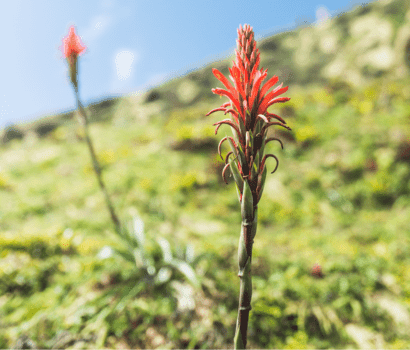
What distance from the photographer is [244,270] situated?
1304 millimetres

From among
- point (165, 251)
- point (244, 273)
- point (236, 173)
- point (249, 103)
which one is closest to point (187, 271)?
point (165, 251)

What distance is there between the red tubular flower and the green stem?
18 cm

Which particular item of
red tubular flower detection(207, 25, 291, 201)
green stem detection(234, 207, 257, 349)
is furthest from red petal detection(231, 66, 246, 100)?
green stem detection(234, 207, 257, 349)

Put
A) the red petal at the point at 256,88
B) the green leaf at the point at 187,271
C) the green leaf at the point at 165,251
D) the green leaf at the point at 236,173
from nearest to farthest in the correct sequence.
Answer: the red petal at the point at 256,88
the green leaf at the point at 236,173
the green leaf at the point at 187,271
the green leaf at the point at 165,251

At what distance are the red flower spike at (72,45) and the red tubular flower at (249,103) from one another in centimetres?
238

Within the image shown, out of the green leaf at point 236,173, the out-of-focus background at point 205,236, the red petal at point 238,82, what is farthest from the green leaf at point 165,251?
the red petal at point 238,82

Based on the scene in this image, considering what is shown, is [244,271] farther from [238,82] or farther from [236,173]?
[238,82]

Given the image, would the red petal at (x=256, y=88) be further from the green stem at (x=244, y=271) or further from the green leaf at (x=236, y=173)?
the green stem at (x=244, y=271)

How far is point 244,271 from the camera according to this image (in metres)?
1.31

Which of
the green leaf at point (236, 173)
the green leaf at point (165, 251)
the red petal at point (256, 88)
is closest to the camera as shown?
the red petal at point (256, 88)

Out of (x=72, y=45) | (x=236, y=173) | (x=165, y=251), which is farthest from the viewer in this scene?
(x=165, y=251)

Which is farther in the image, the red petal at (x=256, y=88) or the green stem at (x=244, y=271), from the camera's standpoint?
the green stem at (x=244, y=271)

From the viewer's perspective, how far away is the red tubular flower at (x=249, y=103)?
3.68ft

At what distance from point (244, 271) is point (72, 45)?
2988mm
